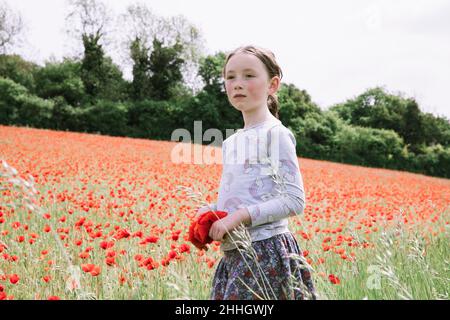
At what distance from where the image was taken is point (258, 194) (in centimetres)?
204

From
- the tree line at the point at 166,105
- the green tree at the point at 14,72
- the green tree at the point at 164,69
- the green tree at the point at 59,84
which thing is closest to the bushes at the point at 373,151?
the tree line at the point at 166,105

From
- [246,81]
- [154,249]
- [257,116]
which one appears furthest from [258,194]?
[154,249]

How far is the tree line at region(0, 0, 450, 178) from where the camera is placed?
2650 centimetres

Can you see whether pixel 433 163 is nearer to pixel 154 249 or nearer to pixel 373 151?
pixel 373 151

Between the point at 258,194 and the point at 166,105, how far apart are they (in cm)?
2716

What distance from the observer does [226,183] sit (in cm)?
214

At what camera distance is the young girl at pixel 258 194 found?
1.92 meters

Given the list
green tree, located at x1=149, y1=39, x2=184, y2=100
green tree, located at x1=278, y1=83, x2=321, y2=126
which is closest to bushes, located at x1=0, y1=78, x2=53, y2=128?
green tree, located at x1=149, y1=39, x2=184, y2=100

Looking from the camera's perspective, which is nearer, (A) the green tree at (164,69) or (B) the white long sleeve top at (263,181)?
(B) the white long sleeve top at (263,181)

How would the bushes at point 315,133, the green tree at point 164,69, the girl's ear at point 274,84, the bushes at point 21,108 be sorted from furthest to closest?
the green tree at point 164,69 < the bushes at point 315,133 < the bushes at point 21,108 < the girl's ear at point 274,84

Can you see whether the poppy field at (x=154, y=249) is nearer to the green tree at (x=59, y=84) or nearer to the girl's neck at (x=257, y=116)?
the girl's neck at (x=257, y=116)

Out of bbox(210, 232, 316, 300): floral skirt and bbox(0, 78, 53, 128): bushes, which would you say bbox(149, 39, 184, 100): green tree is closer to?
bbox(0, 78, 53, 128): bushes

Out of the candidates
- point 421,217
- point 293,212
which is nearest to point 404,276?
point 293,212

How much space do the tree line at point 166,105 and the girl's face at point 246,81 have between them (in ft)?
80.7
